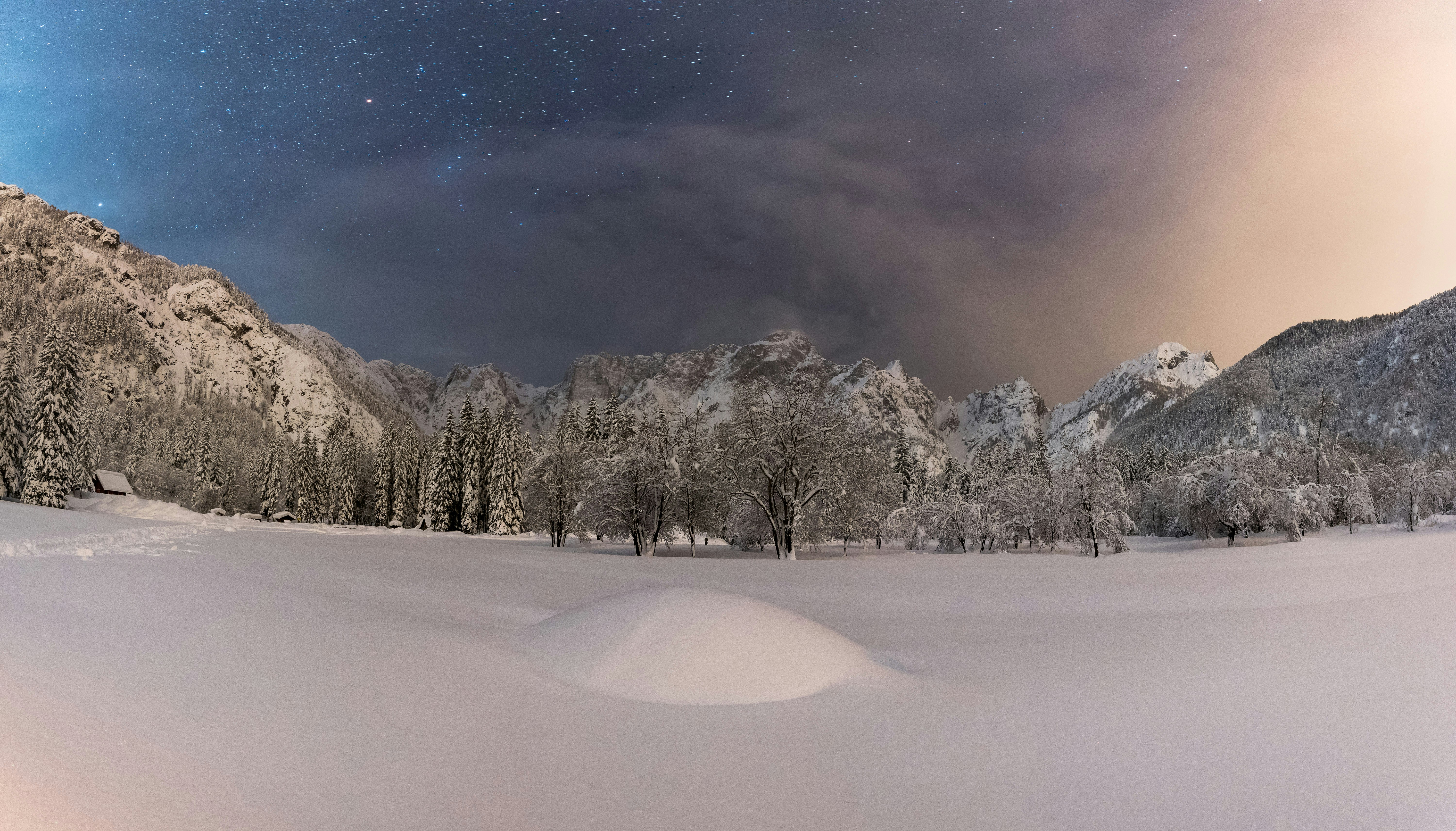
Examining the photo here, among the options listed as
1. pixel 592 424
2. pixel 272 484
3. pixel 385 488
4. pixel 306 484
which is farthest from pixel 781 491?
pixel 272 484

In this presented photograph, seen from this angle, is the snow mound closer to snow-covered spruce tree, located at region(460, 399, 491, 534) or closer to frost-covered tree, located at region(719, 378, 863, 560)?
frost-covered tree, located at region(719, 378, 863, 560)

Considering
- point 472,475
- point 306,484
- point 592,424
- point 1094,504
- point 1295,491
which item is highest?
point 592,424

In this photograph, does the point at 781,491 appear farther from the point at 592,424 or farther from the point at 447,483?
the point at 447,483

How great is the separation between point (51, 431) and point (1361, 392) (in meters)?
227

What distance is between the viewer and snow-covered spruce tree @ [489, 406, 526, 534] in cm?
6197

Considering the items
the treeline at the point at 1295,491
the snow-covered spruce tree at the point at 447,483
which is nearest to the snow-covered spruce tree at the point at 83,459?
the snow-covered spruce tree at the point at 447,483

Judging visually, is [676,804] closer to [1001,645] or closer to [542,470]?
[1001,645]

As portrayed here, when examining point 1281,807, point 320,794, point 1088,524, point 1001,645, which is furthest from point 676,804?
point 1088,524

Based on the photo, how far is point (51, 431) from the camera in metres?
44.9

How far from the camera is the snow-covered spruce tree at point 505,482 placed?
62.0 meters

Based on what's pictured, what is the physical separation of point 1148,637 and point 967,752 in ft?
20.3

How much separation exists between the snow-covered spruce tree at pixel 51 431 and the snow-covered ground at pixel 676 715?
46214mm

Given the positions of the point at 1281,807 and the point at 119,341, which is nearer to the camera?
the point at 1281,807

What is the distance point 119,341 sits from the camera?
181750mm
